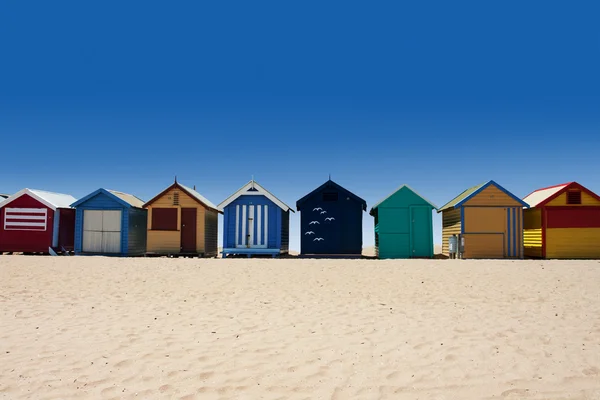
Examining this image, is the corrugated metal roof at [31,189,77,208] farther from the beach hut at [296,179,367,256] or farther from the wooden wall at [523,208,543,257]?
the wooden wall at [523,208,543,257]

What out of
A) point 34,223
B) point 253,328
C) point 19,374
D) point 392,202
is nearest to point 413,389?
point 253,328

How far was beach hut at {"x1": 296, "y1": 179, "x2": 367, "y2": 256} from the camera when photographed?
966 inches

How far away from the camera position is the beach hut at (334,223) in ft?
80.5

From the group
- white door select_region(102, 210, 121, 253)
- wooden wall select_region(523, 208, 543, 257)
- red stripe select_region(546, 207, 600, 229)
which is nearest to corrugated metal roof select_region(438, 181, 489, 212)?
wooden wall select_region(523, 208, 543, 257)

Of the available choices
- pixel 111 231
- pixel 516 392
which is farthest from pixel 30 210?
pixel 516 392

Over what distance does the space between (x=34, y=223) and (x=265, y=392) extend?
25663 millimetres

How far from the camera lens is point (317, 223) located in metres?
24.6

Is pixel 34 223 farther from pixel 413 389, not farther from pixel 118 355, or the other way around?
pixel 413 389

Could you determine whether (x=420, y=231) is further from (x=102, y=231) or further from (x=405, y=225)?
(x=102, y=231)

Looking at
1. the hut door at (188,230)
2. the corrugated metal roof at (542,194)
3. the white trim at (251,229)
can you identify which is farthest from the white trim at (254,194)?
the corrugated metal roof at (542,194)

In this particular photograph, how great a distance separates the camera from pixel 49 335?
22.8ft

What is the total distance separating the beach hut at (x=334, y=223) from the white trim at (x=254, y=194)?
42.5 inches

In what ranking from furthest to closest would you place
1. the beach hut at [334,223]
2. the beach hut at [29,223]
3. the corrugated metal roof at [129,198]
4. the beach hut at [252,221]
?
the beach hut at [29,223] < the corrugated metal roof at [129,198] < the beach hut at [334,223] < the beach hut at [252,221]

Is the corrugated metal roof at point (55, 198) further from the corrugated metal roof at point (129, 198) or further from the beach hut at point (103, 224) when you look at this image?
the corrugated metal roof at point (129, 198)
